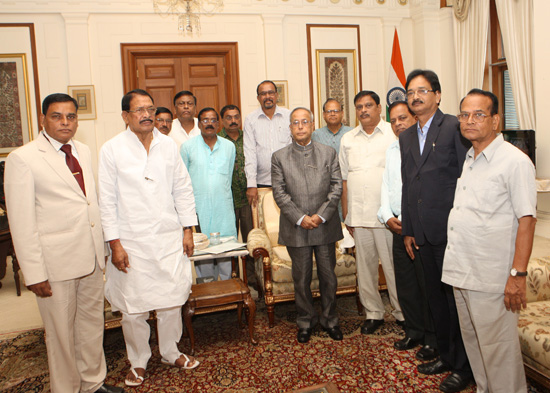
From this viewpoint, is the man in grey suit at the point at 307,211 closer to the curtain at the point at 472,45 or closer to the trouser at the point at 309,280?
the trouser at the point at 309,280

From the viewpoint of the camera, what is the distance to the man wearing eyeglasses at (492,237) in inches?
77.5

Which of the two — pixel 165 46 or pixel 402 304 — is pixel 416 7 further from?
pixel 402 304

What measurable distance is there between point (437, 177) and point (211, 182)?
6.38ft

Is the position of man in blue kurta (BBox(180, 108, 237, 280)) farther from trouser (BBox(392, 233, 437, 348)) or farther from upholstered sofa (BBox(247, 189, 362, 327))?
trouser (BBox(392, 233, 437, 348))

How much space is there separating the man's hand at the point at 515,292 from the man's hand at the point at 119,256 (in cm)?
196

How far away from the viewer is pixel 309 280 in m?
3.25

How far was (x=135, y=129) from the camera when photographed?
2.69 metres

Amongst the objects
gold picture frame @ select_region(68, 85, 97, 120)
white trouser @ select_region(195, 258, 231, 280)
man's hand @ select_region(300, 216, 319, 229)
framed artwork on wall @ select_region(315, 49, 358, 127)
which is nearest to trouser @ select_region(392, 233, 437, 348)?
man's hand @ select_region(300, 216, 319, 229)

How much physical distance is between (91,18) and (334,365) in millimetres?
5234

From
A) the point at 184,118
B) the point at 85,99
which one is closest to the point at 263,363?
the point at 184,118

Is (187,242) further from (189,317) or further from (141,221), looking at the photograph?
(189,317)

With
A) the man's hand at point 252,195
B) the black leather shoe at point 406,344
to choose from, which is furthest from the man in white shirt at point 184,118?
the black leather shoe at point 406,344

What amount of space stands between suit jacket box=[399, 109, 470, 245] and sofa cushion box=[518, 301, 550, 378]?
0.59 meters

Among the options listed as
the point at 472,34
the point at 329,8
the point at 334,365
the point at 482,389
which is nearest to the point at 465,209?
the point at 482,389
